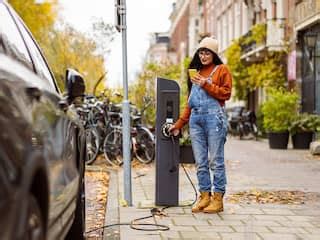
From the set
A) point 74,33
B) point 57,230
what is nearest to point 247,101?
point 74,33

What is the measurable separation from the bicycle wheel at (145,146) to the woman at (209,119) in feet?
19.8

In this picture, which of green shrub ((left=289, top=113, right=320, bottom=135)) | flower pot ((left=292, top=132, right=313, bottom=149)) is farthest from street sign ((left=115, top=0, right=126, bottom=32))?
flower pot ((left=292, top=132, right=313, bottom=149))

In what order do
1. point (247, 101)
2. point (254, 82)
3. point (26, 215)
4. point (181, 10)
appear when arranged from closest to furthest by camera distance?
1. point (26, 215)
2. point (254, 82)
3. point (247, 101)
4. point (181, 10)

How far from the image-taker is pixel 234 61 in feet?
108

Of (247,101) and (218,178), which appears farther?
(247,101)

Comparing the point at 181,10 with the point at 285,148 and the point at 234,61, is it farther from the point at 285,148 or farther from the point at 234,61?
the point at 285,148

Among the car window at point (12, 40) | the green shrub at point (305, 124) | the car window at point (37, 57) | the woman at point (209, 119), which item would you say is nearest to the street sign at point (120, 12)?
the woman at point (209, 119)

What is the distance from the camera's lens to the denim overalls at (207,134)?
24.0ft

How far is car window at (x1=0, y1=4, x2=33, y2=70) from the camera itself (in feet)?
13.8

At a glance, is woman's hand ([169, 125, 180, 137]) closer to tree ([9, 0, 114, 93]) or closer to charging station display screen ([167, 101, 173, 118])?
charging station display screen ([167, 101, 173, 118])

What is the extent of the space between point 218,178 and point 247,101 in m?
28.3

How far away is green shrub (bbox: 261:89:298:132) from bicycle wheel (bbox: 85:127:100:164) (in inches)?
266

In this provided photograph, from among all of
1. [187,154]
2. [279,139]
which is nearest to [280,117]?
[279,139]

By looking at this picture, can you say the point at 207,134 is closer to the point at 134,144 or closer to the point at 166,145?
the point at 166,145
